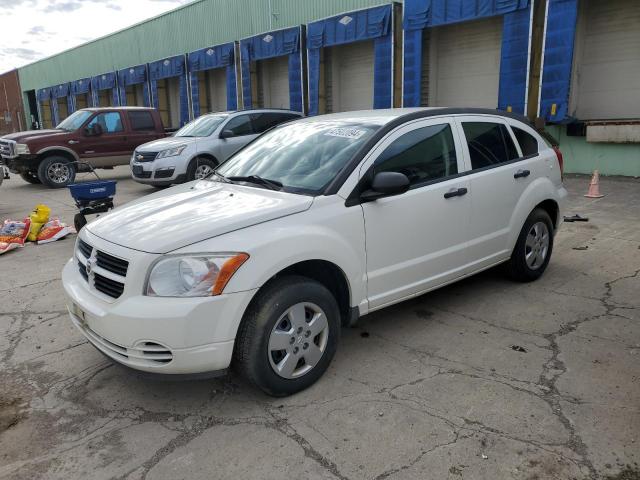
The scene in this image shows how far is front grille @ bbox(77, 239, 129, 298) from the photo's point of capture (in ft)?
9.63

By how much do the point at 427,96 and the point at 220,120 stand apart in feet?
23.0

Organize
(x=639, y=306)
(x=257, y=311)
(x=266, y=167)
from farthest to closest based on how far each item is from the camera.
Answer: (x=639, y=306) → (x=266, y=167) → (x=257, y=311)

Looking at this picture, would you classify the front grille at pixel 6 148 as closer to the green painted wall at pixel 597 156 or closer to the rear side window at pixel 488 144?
the rear side window at pixel 488 144

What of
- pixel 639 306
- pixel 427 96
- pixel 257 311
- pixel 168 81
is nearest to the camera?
pixel 257 311

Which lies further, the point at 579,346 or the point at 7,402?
the point at 579,346

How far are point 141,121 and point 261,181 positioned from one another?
1174 centimetres

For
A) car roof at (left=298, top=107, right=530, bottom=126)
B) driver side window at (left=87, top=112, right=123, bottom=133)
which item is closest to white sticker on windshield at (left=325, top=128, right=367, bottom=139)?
car roof at (left=298, top=107, right=530, bottom=126)

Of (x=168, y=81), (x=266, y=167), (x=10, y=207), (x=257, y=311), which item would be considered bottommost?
(x=10, y=207)

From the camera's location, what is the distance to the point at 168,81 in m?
28.0

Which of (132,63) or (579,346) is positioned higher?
(132,63)

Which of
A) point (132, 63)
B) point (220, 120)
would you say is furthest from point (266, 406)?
point (132, 63)

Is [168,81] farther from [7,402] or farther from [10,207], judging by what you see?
[7,402]

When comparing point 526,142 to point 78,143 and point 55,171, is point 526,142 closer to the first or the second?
point 78,143

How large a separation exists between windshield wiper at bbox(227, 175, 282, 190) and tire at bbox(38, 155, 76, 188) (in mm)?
10456
